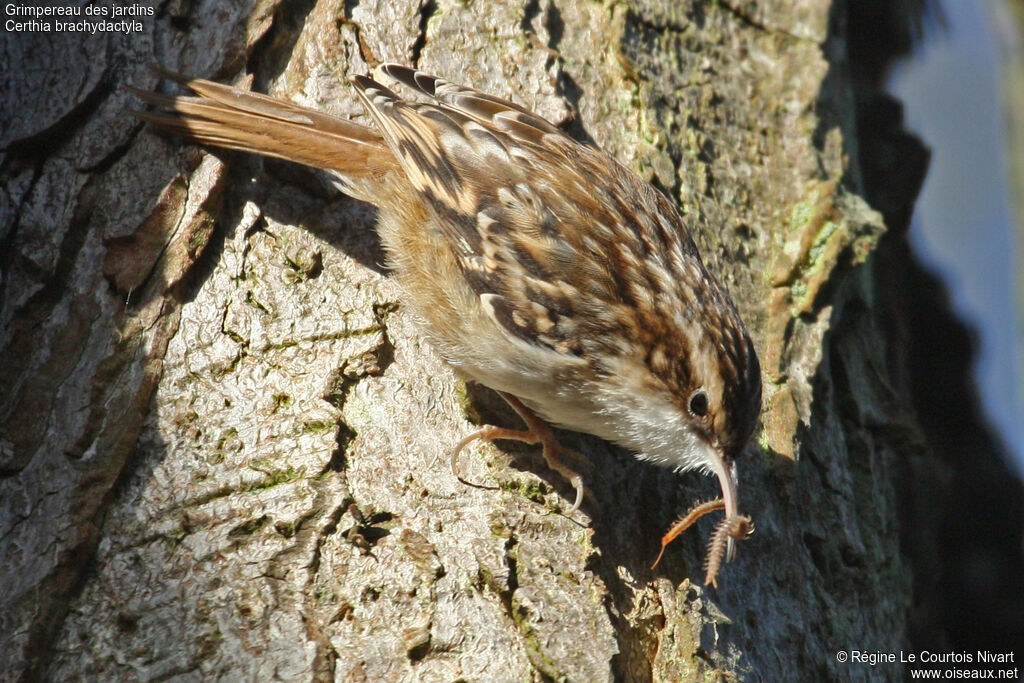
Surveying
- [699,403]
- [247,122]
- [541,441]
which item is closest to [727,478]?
[699,403]

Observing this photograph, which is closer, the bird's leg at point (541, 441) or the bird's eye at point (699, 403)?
the bird's leg at point (541, 441)

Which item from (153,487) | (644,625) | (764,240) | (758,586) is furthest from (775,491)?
(153,487)

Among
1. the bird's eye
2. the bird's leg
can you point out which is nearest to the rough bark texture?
the bird's leg

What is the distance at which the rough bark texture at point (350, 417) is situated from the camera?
179 centimetres

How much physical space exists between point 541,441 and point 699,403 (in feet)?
1.33

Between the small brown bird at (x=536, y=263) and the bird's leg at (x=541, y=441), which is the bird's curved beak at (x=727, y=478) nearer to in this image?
the small brown bird at (x=536, y=263)

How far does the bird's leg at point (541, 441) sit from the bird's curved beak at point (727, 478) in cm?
33

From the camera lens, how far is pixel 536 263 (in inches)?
87.6

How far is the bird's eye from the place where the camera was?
217 cm

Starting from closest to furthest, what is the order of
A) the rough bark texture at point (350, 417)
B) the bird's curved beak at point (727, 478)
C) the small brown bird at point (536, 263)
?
the rough bark texture at point (350, 417)
the bird's curved beak at point (727, 478)
the small brown bird at point (536, 263)

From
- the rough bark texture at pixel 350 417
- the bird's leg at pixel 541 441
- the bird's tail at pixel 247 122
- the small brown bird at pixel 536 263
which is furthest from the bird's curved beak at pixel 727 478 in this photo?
the bird's tail at pixel 247 122

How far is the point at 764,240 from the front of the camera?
273 cm

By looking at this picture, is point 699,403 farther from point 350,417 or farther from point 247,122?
point 247,122

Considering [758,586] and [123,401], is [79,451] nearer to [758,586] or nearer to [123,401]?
[123,401]
